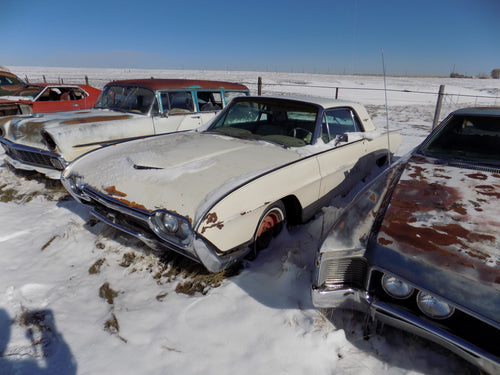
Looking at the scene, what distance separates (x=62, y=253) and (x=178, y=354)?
165 cm

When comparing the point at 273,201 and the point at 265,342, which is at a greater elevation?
the point at 273,201

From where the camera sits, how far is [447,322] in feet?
4.68

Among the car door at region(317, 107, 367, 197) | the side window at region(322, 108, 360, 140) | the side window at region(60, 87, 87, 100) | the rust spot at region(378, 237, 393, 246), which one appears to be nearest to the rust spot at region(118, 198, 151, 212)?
the rust spot at region(378, 237, 393, 246)

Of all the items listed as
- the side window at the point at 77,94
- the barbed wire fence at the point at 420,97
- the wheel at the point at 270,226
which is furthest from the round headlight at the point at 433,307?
the side window at the point at 77,94

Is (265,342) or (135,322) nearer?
(265,342)

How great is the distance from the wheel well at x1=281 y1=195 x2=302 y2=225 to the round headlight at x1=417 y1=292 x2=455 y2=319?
1.29 metres

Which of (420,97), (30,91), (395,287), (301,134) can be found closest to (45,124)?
(301,134)

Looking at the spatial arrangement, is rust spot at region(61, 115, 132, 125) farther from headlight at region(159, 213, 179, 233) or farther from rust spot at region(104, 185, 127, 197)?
headlight at region(159, 213, 179, 233)

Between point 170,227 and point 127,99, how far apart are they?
3840 millimetres

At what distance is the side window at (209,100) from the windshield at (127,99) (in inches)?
35.2

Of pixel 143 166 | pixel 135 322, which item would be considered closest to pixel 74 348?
pixel 135 322

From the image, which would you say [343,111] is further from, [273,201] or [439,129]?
[273,201]

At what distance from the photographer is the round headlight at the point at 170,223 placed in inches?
77.8

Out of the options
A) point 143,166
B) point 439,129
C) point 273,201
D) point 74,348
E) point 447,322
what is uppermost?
point 439,129
